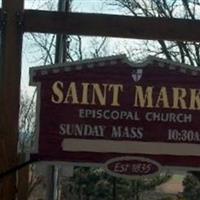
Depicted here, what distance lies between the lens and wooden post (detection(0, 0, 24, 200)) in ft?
20.5

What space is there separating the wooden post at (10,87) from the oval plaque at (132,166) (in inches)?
34.5

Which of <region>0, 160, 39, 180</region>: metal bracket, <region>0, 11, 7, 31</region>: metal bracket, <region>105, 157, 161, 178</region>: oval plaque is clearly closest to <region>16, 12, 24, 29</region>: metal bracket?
<region>0, 11, 7, 31</region>: metal bracket

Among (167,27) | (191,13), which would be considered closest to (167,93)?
(167,27)

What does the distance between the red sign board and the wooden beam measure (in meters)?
0.31

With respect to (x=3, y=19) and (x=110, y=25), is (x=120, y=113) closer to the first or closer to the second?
(x=110, y=25)

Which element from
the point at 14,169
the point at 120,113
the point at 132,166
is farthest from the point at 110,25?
the point at 14,169

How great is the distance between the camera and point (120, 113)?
6230 millimetres

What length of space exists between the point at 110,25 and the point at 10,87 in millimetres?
1076

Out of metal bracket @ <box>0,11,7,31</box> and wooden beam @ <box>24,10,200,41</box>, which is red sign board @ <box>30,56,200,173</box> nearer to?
wooden beam @ <box>24,10,200,41</box>

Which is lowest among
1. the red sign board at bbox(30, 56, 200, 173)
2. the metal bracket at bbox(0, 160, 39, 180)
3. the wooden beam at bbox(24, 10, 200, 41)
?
the metal bracket at bbox(0, 160, 39, 180)

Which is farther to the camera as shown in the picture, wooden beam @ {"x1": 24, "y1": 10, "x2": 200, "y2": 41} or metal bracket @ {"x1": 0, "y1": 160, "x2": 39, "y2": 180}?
wooden beam @ {"x1": 24, "y1": 10, "x2": 200, "y2": 41}

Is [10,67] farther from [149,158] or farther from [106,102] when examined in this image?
[149,158]

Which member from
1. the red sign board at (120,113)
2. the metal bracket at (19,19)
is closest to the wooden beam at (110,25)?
the metal bracket at (19,19)

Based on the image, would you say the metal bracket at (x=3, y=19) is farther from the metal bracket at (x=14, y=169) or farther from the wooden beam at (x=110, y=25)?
the metal bracket at (x=14, y=169)
